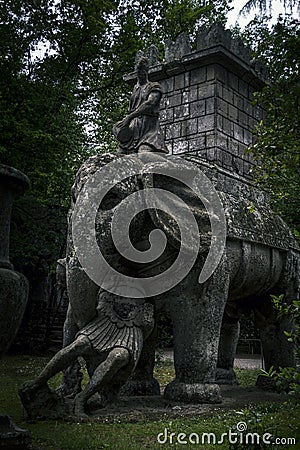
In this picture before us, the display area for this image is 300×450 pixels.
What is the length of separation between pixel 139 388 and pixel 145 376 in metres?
0.16

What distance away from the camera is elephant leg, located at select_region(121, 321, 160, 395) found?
224 inches

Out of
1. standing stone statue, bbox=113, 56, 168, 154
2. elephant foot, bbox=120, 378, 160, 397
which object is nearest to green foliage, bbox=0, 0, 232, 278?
standing stone statue, bbox=113, 56, 168, 154

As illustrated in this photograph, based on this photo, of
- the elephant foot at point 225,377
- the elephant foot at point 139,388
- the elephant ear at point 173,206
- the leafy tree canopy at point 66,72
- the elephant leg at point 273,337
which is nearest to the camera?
the elephant ear at point 173,206

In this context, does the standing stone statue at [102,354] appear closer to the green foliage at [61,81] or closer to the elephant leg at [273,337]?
the elephant leg at [273,337]

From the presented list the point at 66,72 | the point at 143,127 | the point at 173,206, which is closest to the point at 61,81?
the point at 66,72

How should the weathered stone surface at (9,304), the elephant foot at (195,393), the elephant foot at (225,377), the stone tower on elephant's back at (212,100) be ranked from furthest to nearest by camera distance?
1. the stone tower on elephant's back at (212,100)
2. the elephant foot at (225,377)
3. the elephant foot at (195,393)
4. the weathered stone surface at (9,304)

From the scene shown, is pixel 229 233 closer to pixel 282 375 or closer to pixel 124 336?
pixel 124 336

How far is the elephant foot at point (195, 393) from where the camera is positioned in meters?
5.00

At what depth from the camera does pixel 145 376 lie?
19.1ft

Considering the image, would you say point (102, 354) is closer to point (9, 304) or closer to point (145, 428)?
point (145, 428)

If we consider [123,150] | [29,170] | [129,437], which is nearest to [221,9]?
[29,170]

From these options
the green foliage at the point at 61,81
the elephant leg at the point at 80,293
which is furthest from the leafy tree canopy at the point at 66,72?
the elephant leg at the point at 80,293

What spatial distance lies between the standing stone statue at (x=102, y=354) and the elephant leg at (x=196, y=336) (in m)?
0.37

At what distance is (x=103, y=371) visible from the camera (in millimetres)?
4398
